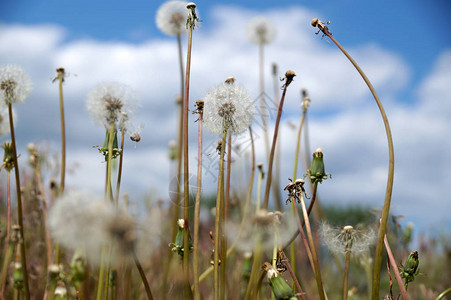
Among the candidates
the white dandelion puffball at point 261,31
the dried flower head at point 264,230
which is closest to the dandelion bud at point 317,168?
the dried flower head at point 264,230

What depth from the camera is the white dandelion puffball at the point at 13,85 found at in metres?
1.75

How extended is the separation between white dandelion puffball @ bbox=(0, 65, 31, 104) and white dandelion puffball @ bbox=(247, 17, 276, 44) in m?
2.86

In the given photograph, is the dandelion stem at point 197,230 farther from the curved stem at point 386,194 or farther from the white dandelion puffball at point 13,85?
the white dandelion puffball at point 13,85

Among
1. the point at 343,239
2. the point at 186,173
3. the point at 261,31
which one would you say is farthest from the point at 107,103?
the point at 261,31

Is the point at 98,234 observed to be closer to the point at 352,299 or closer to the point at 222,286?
the point at 222,286

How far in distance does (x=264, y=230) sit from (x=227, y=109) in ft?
1.43

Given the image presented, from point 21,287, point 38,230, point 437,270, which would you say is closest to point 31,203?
point 38,230

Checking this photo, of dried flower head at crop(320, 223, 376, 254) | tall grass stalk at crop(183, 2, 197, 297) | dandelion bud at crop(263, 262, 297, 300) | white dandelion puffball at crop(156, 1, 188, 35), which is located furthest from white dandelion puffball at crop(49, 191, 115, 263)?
white dandelion puffball at crop(156, 1, 188, 35)

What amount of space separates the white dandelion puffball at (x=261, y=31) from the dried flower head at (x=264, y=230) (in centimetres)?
310

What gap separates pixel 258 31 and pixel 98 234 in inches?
152

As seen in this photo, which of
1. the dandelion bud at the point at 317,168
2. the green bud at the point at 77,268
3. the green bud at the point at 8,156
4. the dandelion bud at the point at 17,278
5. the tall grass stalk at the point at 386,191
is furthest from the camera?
the green bud at the point at 8,156

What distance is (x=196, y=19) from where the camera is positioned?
141 centimetres

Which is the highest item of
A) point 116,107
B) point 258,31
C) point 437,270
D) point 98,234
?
point 258,31

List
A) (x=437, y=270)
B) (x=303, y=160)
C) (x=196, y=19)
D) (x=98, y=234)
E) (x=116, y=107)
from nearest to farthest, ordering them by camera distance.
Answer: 1. (x=98, y=234)
2. (x=116, y=107)
3. (x=196, y=19)
4. (x=303, y=160)
5. (x=437, y=270)
